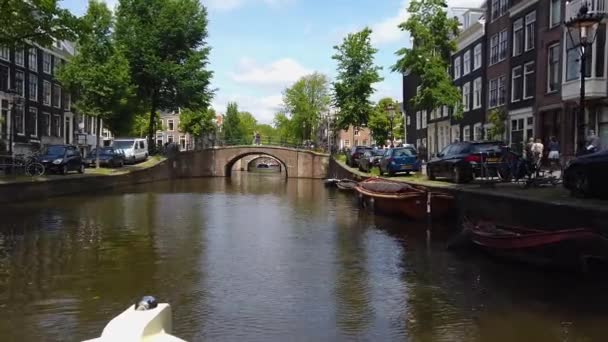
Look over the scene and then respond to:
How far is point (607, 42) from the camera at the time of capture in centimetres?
2400

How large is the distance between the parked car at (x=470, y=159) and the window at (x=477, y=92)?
19.2 m

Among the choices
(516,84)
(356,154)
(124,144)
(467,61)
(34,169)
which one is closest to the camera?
(34,169)

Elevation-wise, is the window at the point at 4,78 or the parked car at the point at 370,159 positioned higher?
the window at the point at 4,78

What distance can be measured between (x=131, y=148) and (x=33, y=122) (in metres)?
9.65

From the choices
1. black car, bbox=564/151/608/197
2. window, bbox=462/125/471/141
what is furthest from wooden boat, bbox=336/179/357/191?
black car, bbox=564/151/608/197

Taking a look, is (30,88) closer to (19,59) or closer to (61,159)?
(19,59)

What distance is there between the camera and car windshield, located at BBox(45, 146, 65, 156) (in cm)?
2881

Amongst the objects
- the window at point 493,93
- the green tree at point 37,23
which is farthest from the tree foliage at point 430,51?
the green tree at point 37,23

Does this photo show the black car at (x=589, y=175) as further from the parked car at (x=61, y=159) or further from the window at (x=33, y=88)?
the window at (x=33, y=88)

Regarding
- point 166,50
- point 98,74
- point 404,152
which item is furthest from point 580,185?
point 166,50

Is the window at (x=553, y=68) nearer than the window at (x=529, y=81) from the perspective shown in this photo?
Yes

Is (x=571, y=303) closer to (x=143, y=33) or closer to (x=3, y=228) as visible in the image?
(x=3, y=228)

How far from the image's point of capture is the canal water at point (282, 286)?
730 centimetres

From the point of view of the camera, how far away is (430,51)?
2855cm
